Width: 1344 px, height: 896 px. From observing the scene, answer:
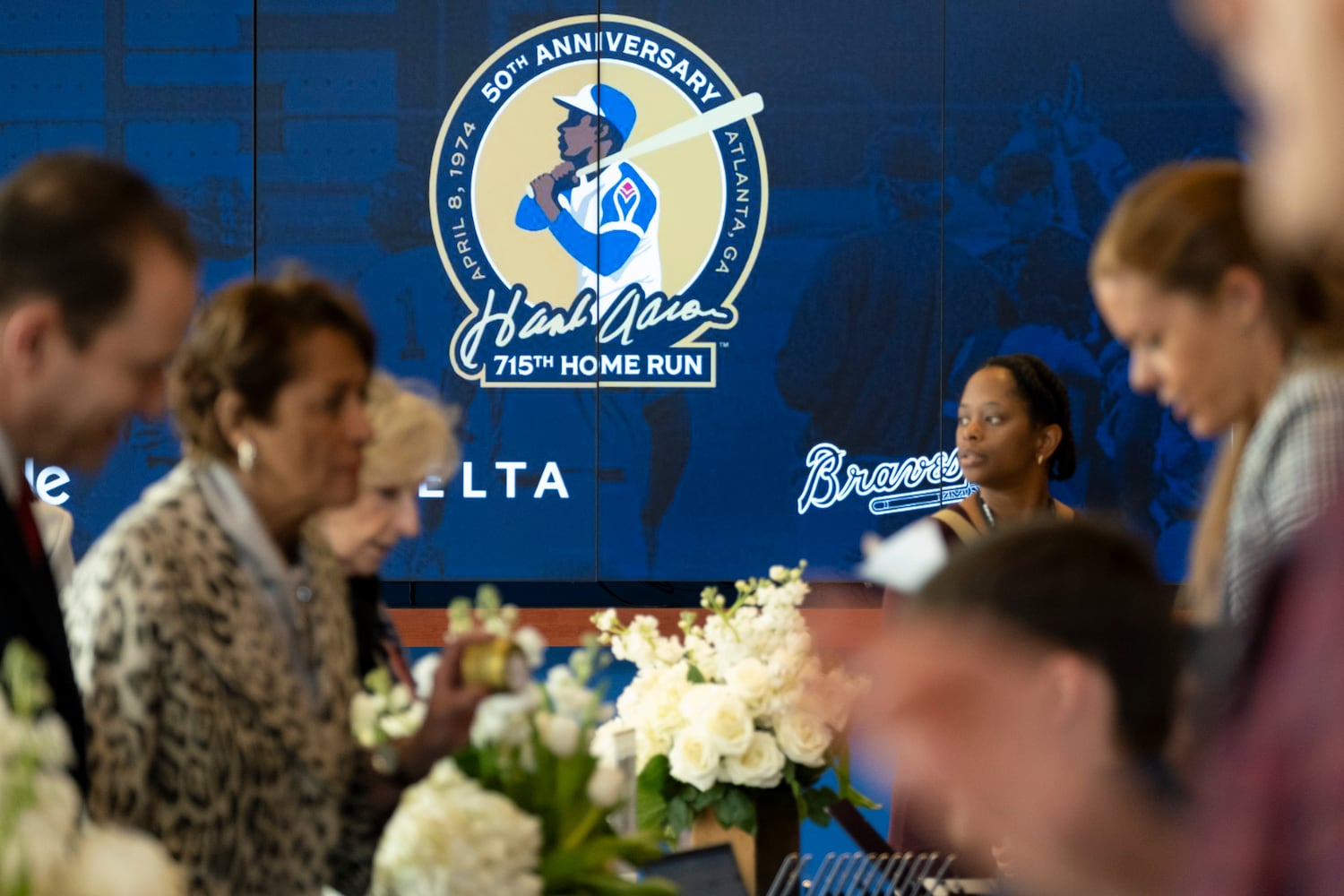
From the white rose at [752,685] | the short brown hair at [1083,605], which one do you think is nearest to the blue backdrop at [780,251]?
the white rose at [752,685]

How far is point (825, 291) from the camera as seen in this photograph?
5629 millimetres

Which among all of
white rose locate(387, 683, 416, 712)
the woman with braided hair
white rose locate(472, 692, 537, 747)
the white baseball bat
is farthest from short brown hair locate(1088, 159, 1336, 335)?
the white baseball bat

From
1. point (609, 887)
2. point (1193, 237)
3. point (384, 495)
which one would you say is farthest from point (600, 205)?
point (609, 887)

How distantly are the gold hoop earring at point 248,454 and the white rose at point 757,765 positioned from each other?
1094 mm

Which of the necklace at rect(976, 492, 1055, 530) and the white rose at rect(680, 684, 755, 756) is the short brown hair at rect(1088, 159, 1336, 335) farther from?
the necklace at rect(976, 492, 1055, 530)

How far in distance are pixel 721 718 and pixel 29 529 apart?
1258 millimetres

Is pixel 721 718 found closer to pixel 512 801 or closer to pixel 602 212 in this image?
pixel 512 801

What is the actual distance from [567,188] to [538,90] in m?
0.39

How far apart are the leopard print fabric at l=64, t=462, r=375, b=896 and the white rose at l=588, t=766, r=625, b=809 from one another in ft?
0.88

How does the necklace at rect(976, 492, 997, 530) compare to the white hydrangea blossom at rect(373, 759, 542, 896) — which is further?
the necklace at rect(976, 492, 997, 530)

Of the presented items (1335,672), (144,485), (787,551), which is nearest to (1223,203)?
(1335,672)

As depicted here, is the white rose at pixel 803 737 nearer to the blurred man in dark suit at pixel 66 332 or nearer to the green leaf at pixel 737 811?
the green leaf at pixel 737 811

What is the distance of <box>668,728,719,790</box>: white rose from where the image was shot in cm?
238

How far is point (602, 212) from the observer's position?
18.5 ft
